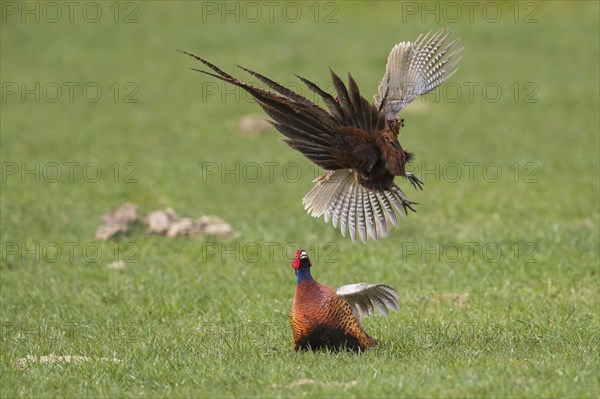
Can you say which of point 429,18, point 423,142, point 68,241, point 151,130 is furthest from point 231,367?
point 429,18

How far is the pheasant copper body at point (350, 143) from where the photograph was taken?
754cm

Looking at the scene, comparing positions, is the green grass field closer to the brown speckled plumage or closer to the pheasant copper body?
the brown speckled plumage

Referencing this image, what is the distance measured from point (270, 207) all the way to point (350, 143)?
745cm

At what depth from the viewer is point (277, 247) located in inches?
487

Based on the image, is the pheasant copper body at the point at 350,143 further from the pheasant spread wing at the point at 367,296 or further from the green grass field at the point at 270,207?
the green grass field at the point at 270,207

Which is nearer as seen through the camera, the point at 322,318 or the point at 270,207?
the point at 322,318

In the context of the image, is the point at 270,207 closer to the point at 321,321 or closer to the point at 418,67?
the point at 418,67

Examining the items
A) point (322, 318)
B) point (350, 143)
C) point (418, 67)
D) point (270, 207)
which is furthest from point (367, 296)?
point (270, 207)

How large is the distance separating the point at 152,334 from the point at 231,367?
1860 millimetres

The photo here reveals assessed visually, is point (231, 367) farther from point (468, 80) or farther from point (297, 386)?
point (468, 80)

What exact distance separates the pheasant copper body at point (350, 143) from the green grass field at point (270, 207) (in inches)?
41.4

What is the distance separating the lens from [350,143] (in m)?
7.73

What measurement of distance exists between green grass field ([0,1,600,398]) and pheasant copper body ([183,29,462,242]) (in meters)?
1.05

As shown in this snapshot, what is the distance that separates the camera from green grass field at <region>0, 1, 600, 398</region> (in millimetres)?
7027
